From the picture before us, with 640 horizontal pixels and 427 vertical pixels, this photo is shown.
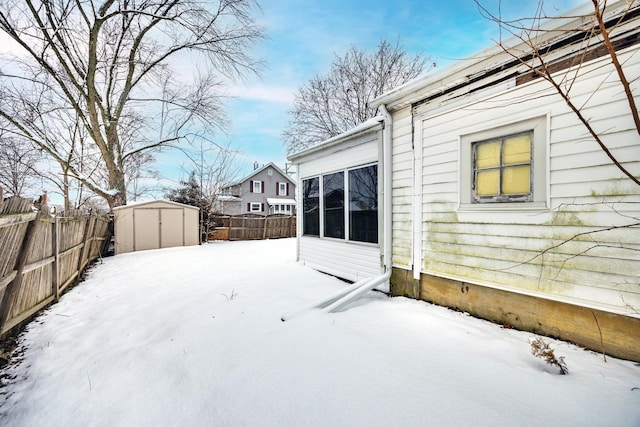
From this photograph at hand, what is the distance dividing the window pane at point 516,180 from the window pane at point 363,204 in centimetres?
190

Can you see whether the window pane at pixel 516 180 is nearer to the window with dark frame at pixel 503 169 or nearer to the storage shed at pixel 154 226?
the window with dark frame at pixel 503 169

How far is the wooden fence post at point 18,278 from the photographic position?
2.79 meters

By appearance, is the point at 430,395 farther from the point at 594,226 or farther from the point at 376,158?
the point at 376,158

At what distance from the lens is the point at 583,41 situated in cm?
243

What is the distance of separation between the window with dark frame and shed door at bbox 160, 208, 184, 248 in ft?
36.9

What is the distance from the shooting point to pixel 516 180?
114 inches

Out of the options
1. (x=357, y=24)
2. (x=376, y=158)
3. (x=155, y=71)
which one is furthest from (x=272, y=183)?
(x=376, y=158)

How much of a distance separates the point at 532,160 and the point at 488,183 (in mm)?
470

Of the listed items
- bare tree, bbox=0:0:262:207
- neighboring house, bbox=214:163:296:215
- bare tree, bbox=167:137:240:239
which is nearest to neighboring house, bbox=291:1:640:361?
bare tree, bbox=0:0:262:207

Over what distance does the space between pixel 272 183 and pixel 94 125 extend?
1726 centimetres

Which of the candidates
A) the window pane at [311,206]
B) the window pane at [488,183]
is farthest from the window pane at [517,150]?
the window pane at [311,206]

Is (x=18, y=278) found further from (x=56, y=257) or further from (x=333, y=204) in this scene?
(x=333, y=204)

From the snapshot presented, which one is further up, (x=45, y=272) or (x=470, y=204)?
(x=470, y=204)

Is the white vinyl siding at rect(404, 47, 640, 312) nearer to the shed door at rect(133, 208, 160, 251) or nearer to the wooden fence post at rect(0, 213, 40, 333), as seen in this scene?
the wooden fence post at rect(0, 213, 40, 333)
